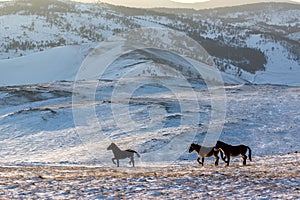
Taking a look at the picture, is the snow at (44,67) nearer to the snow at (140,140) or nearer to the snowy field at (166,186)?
the snow at (140,140)

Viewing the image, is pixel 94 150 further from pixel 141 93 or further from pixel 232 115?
pixel 141 93

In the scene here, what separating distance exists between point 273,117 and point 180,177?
99.5 feet

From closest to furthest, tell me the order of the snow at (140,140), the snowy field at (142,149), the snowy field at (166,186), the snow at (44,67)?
the snowy field at (166,186)
the snowy field at (142,149)
the snow at (140,140)
the snow at (44,67)

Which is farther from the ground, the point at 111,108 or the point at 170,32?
the point at 170,32

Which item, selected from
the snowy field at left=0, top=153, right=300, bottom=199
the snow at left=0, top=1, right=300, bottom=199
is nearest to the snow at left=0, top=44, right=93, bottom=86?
the snow at left=0, top=1, right=300, bottom=199

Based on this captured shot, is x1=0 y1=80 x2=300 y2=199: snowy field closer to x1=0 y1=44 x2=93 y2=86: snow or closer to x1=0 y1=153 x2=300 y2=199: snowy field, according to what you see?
x1=0 y1=153 x2=300 y2=199: snowy field

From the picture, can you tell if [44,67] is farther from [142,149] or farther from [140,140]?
[142,149]

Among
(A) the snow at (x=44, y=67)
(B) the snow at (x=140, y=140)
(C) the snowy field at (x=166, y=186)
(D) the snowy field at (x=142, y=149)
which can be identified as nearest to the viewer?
(C) the snowy field at (x=166, y=186)

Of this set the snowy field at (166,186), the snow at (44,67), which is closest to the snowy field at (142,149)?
the snowy field at (166,186)

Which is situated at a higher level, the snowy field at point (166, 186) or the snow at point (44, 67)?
the snowy field at point (166, 186)

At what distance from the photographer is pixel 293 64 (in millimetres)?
181875

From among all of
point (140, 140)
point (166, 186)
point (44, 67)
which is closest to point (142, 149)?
point (140, 140)

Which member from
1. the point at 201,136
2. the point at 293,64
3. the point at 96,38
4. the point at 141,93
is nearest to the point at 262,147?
the point at 201,136

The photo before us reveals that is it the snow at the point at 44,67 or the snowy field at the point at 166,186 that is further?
the snow at the point at 44,67
